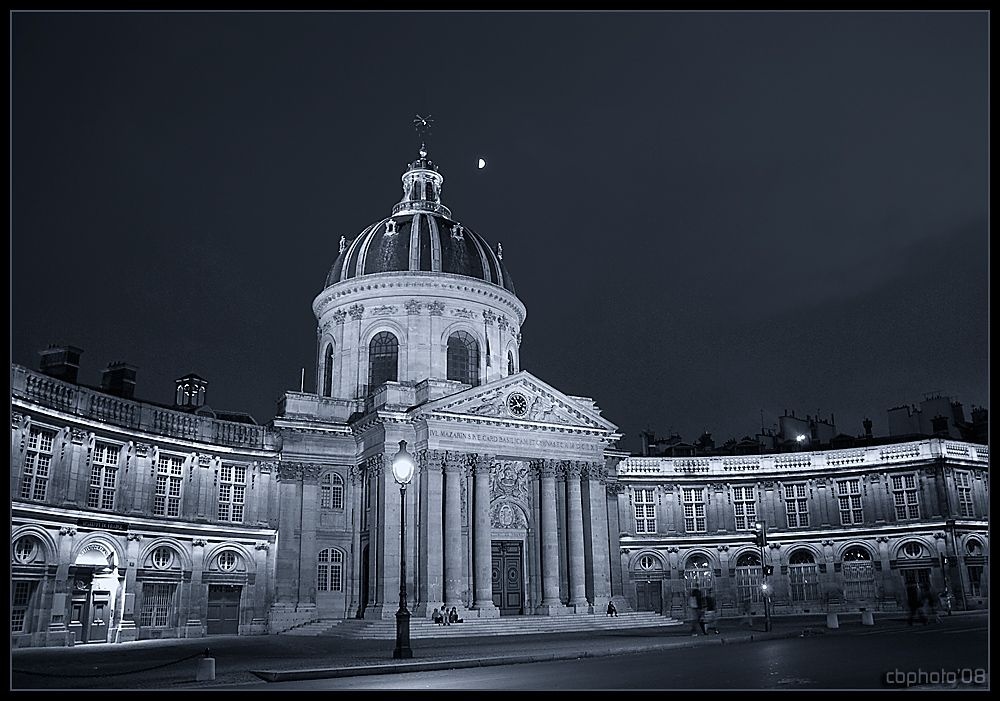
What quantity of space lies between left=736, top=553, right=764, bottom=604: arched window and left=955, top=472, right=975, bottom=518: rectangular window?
510 inches

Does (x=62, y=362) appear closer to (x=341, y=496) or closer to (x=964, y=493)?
(x=341, y=496)

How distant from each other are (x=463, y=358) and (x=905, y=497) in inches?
1167

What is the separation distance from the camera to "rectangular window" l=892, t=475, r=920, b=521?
182 feet

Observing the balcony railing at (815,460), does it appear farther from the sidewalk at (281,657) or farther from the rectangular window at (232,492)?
the rectangular window at (232,492)

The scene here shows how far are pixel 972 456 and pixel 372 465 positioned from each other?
1528 inches

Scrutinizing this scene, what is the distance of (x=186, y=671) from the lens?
69.5 ft

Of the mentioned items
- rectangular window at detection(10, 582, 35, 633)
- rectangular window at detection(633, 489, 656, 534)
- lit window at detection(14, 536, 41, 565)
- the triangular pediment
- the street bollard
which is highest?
the triangular pediment

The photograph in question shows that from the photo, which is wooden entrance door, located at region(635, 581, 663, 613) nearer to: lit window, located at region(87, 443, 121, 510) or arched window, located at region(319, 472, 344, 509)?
arched window, located at region(319, 472, 344, 509)

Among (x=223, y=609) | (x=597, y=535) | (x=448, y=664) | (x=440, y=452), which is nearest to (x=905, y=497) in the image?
(x=597, y=535)

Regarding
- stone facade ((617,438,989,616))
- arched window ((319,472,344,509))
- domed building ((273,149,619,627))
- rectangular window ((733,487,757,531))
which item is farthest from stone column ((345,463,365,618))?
rectangular window ((733,487,757,531))

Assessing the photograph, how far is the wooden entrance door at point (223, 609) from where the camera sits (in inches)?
1657

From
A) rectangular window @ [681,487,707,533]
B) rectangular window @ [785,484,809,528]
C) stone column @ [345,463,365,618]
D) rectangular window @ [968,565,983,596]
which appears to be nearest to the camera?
stone column @ [345,463,365,618]

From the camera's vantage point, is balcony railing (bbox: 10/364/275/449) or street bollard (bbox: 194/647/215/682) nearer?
street bollard (bbox: 194/647/215/682)

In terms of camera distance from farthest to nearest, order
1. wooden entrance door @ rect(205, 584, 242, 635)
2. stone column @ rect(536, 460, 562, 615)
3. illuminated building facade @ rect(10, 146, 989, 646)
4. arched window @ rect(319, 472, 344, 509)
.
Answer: arched window @ rect(319, 472, 344, 509)
stone column @ rect(536, 460, 562, 615)
wooden entrance door @ rect(205, 584, 242, 635)
illuminated building facade @ rect(10, 146, 989, 646)
